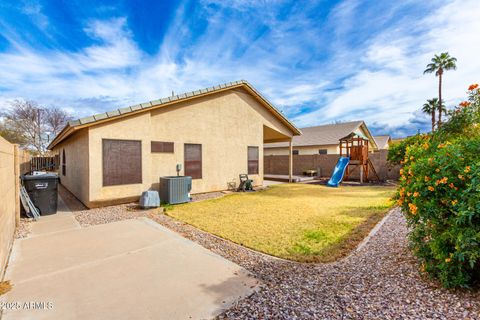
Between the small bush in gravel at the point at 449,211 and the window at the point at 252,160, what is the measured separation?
31.6ft

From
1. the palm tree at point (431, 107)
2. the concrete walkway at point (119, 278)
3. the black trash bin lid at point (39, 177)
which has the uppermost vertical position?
the palm tree at point (431, 107)

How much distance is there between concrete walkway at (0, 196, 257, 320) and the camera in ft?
7.96

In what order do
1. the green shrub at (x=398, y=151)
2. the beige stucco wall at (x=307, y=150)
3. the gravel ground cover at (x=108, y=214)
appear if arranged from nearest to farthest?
the gravel ground cover at (x=108, y=214)
the green shrub at (x=398, y=151)
the beige stucco wall at (x=307, y=150)

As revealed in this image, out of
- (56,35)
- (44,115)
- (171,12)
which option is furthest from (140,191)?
(44,115)

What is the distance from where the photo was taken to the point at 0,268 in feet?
9.96

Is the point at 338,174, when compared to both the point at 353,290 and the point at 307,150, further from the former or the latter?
the point at 353,290

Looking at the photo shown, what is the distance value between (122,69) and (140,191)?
9.20m

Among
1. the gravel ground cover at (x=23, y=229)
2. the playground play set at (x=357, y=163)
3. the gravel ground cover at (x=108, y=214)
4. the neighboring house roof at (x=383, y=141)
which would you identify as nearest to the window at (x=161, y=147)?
the gravel ground cover at (x=108, y=214)

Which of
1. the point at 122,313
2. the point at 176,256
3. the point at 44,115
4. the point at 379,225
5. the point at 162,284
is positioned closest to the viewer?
the point at 122,313

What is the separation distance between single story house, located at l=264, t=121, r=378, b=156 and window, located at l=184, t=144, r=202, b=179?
53.6 ft

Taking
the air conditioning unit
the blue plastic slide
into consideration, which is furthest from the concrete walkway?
the blue plastic slide

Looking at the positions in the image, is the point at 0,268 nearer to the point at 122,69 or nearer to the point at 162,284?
the point at 162,284

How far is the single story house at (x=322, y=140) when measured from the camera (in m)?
22.4

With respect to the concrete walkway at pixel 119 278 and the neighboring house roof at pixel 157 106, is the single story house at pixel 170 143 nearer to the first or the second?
the neighboring house roof at pixel 157 106
